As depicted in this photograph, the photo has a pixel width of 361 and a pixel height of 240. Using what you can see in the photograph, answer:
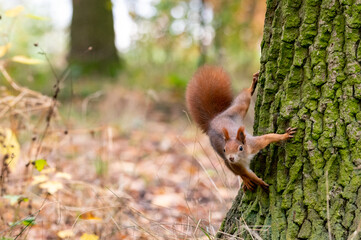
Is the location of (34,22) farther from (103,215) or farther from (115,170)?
(103,215)

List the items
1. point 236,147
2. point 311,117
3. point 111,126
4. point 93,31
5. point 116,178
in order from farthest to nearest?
Result: point 93,31 → point 111,126 → point 116,178 → point 236,147 → point 311,117

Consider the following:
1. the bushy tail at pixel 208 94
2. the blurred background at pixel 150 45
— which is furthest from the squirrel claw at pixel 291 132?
the blurred background at pixel 150 45

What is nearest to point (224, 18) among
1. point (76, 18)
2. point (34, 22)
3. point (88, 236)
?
point (76, 18)

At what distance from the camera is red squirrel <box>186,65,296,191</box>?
63.3 inches

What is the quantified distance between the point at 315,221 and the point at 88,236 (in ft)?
3.09

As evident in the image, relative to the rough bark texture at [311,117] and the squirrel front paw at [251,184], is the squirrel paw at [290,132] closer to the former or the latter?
the rough bark texture at [311,117]

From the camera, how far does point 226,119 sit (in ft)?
6.13

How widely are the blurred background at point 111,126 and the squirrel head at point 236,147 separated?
0.82ft

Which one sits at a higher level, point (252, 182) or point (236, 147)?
point (236, 147)

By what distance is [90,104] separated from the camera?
5457mm

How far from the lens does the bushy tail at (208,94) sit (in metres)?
1.98

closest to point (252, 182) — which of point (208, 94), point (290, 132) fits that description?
point (290, 132)

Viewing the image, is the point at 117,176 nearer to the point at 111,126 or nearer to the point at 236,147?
the point at 111,126

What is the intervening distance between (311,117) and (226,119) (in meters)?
0.48
